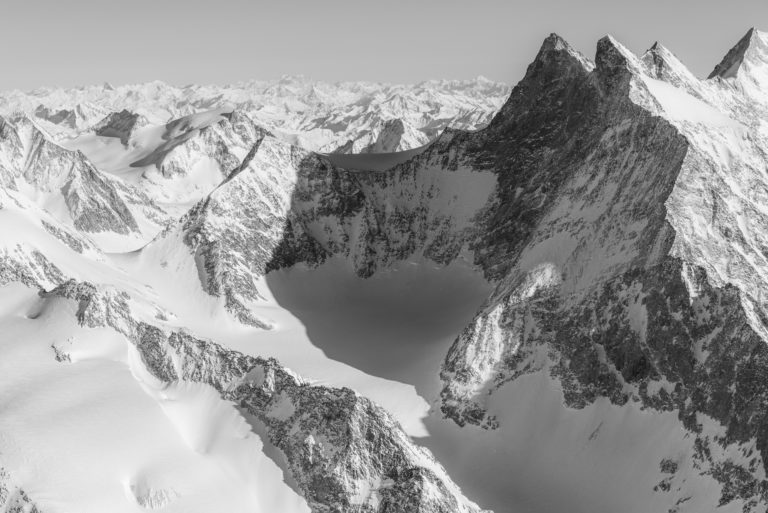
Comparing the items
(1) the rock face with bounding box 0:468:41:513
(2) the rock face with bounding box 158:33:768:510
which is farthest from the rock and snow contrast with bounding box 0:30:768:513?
(2) the rock face with bounding box 158:33:768:510

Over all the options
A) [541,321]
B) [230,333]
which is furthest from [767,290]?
[230,333]

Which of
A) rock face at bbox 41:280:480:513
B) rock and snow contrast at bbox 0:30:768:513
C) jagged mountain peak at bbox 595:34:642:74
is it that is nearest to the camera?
rock face at bbox 41:280:480:513

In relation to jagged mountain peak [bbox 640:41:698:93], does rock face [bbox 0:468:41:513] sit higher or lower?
lower

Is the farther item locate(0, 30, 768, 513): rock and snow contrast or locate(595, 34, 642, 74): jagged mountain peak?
locate(595, 34, 642, 74): jagged mountain peak

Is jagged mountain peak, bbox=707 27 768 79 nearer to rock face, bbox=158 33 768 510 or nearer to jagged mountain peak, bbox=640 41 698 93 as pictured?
rock face, bbox=158 33 768 510

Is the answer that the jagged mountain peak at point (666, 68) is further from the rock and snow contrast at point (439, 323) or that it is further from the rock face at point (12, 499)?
the rock face at point (12, 499)

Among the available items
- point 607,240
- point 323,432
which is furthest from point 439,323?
point 323,432

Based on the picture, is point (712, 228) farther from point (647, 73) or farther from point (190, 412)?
point (190, 412)

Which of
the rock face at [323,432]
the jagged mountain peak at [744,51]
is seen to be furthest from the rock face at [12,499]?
the jagged mountain peak at [744,51]
